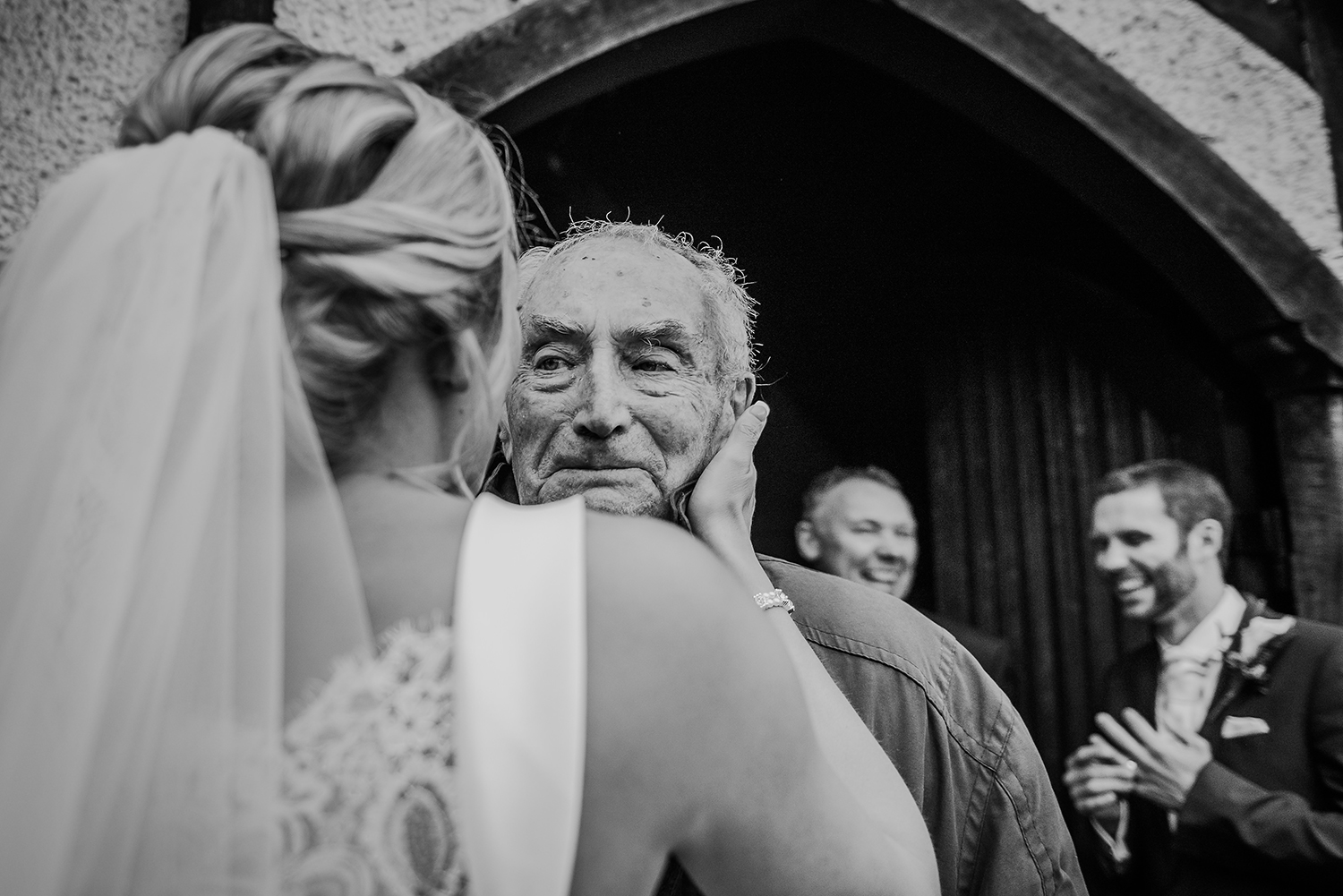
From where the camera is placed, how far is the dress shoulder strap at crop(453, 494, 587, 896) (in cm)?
80

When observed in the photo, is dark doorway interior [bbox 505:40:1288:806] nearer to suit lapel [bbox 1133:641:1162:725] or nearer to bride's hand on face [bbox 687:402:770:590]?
suit lapel [bbox 1133:641:1162:725]

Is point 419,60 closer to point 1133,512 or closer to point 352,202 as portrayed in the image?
point 352,202

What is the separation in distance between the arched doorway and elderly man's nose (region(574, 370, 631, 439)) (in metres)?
0.85

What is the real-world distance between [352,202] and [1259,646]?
280 cm

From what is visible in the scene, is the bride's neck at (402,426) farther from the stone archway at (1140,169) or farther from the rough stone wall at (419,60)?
the stone archway at (1140,169)

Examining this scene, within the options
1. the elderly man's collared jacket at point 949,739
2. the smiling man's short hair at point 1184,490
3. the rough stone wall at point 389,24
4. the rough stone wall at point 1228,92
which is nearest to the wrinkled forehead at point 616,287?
the elderly man's collared jacket at point 949,739

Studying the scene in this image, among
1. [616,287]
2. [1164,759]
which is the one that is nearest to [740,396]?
[616,287]

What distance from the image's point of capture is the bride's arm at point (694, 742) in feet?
2.76

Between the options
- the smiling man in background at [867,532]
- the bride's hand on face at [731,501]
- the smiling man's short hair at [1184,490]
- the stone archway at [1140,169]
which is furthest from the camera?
the smiling man in background at [867,532]

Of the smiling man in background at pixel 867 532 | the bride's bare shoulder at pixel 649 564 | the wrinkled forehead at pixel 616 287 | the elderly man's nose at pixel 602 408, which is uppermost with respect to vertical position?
the smiling man in background at pixel 867 532

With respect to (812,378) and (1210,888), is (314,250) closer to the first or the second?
(1210,888)

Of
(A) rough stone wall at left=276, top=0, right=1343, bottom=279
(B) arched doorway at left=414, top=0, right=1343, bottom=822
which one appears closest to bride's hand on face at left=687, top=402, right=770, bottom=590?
(B) arched doorway at left=414, top=0, right=1343, bottom=822

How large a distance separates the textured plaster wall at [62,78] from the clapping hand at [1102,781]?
9.37ft

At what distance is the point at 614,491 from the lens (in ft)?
6.38
